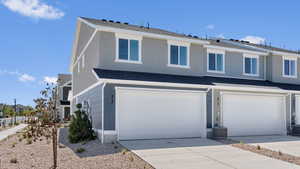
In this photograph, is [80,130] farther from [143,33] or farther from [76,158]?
[143,33]

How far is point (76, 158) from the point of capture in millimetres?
8906

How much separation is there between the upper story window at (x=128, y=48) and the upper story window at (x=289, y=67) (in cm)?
1160

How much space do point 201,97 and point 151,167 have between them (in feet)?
23.2

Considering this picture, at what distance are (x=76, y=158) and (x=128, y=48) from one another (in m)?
6.50

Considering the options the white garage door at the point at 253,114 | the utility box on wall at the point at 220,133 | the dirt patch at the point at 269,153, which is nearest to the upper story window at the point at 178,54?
the white garage door at the point at 253,114

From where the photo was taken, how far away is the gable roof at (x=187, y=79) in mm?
12185

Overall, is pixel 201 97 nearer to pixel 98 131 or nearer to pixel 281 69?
pixel 98 131

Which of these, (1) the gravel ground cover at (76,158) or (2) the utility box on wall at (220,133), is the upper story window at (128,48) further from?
(2) the utility box on wall at (220,133)

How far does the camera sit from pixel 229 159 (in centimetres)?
867

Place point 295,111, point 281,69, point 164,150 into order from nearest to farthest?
1. point 164,150
2. point 295,111
3. point 281,69

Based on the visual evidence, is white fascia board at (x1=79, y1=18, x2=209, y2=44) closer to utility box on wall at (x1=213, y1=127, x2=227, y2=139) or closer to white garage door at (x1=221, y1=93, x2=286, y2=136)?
white garage door at (x1=221, y1=93, x2=286, y2=136)

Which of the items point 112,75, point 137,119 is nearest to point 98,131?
point 137,119

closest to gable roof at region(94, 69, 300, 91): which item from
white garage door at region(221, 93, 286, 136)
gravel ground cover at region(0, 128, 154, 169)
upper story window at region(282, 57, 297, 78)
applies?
white garage door at region(221, 93, 286, 136)

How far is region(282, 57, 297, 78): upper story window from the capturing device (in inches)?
725
